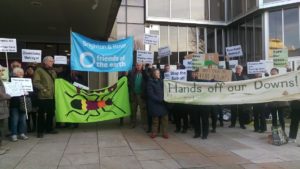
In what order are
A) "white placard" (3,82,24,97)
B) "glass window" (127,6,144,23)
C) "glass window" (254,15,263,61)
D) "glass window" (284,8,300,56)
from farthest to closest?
1. "glass window" (127,6,144,23)
2. "glass window" (254,15,263,61)
3. "glass window" (284,8,300,56)
4. "white placard" (3,82,24,97)

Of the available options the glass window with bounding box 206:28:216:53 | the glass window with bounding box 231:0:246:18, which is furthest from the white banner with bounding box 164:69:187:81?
the glass window with bounding box 206:28:216:53

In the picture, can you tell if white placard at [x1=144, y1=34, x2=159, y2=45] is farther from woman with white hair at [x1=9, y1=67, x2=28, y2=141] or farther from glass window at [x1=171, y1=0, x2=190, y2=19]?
glass window at [x1=171, y1=0, x2=190, y2=19]

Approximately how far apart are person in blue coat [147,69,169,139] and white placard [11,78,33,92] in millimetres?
2852

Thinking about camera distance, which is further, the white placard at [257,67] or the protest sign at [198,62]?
the white placard at [257,67]

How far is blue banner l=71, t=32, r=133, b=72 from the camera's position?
32.3 feet

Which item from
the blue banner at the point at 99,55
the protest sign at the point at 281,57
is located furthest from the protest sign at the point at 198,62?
the protest sign at the point at 281,57

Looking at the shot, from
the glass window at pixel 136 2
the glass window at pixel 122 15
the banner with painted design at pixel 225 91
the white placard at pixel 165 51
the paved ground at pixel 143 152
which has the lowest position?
the paved ground at pixel 143 152

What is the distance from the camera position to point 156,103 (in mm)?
9258

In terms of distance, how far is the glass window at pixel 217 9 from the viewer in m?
20.6

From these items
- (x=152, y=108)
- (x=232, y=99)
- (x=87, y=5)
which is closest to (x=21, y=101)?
(x=152, y=108)

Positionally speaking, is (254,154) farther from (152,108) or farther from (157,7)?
(157,7)

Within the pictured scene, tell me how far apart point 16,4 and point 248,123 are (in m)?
8.03

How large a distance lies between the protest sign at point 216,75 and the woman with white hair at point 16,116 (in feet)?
14.6

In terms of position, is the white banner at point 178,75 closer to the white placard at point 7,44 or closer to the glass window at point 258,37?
the white placard at point 7,44
